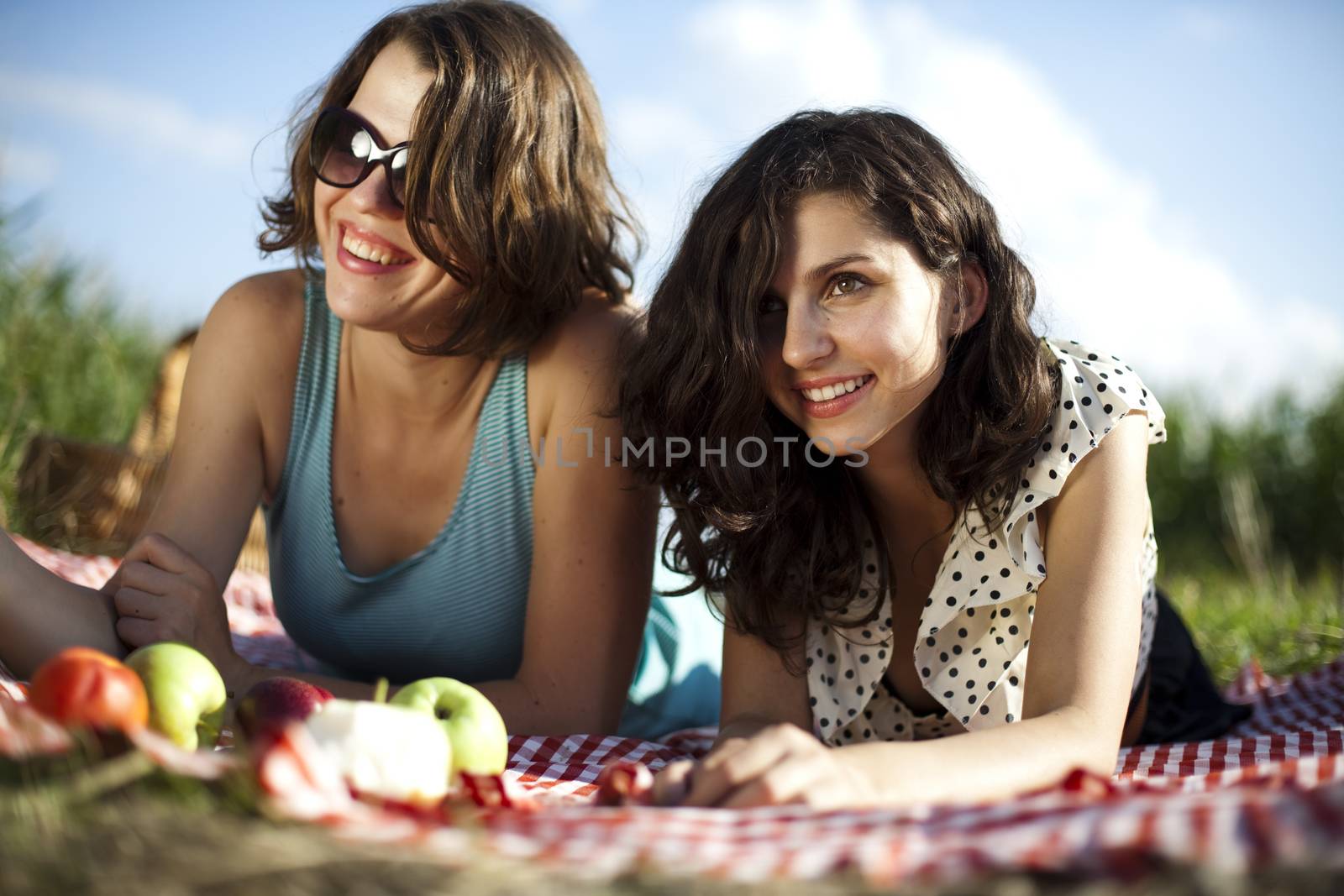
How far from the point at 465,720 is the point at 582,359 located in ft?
3.75

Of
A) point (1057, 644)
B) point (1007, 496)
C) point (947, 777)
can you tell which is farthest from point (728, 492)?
point (947, 777)

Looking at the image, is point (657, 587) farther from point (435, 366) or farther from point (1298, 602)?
point (1298, 602)

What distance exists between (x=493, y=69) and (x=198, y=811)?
1.65 meters

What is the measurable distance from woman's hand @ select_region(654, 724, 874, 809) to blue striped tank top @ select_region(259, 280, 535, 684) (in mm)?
1245

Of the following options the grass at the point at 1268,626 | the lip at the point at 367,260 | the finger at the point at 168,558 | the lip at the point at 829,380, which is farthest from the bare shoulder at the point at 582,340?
the grass at the point at 1268,626

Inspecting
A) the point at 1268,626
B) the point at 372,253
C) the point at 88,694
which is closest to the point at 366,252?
the point at 372,253

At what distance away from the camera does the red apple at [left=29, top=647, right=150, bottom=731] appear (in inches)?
47.9

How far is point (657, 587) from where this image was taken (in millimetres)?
3115

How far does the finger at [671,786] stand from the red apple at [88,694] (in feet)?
1.87

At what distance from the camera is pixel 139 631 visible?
203 cm

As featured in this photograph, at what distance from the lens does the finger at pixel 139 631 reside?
202 cm

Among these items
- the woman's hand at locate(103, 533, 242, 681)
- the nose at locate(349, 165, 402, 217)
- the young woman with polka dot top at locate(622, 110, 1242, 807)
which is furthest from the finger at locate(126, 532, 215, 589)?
the young woman with polka dot top at locate(622, 110, 1242, 807)

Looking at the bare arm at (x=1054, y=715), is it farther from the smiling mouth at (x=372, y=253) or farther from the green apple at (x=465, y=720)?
the smiling mouth at (x=372, y=253)

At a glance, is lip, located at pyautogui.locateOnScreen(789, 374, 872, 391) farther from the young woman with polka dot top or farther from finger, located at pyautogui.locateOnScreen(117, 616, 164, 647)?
finger, located at pyautogui.locateOnScreen(117, 616, 164, 647)
